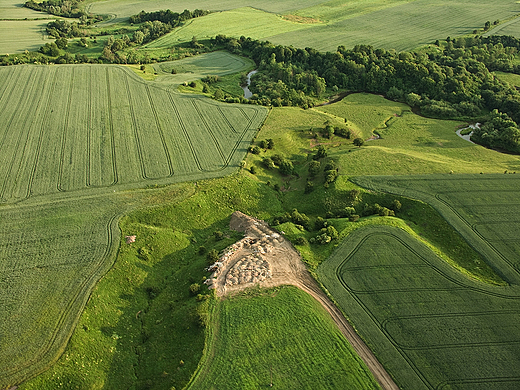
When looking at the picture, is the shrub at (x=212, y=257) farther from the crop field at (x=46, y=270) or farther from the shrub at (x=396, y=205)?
the shrub at (x=396, y=205)

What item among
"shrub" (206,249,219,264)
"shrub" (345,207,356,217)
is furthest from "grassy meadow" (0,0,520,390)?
"shrub" (206,249,219,264)

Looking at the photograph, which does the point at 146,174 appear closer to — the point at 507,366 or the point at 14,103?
the point at 14,103

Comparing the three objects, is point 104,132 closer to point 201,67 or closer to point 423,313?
point 201,67

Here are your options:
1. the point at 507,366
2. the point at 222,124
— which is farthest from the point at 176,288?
the point at 222,124

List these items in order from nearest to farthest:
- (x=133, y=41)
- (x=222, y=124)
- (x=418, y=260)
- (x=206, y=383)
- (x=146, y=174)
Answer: (x=206, y=383), (x=418, y=260), (x=146, y=174), (x=222, y=124), (x=133, y=41)

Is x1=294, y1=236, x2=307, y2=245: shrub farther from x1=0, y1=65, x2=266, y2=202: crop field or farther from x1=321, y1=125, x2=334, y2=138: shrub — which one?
x1=321, y1=125, x2=334, y2=138: shrub

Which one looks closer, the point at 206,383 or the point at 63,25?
the point at 206,383

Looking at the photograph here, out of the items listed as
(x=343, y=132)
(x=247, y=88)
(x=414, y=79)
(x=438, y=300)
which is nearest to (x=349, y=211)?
(x=438, y=300)
